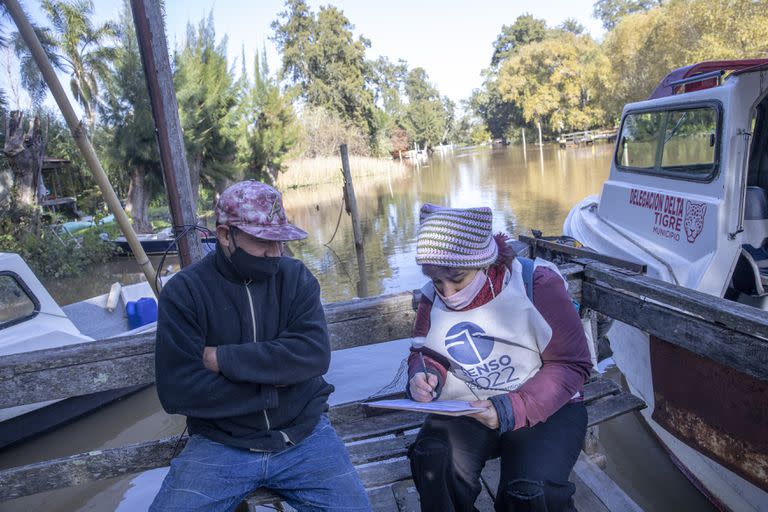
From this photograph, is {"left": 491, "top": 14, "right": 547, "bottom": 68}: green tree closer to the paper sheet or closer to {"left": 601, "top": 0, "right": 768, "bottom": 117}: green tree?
{"left": 601, "top": 0, "right": 768, "bottom": 117}: green tree

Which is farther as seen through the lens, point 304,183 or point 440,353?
point 304,183

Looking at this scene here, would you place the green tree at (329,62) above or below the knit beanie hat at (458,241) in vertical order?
above

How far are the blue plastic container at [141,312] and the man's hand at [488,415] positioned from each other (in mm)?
6965

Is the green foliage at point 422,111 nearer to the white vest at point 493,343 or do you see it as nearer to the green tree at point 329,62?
the green tree at point 329,62

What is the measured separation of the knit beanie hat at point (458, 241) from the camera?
2.12m

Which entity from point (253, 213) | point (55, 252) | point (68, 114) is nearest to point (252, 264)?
point (253, 213)

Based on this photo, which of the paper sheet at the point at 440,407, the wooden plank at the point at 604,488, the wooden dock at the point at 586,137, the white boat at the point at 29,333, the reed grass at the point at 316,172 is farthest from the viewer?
the wooden dock at the point at 586,137

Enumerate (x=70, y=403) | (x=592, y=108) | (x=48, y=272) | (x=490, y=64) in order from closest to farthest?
(x=70, y=403)
(x=48, y=272)
(x=592, y=108)
(x=490, y=64)

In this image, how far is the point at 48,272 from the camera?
1489 centimetres

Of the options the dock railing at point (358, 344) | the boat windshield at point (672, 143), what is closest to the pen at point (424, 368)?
the dock railing at point (358, 344)

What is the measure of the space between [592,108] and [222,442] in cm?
5496

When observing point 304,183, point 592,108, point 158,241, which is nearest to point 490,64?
point 592,108

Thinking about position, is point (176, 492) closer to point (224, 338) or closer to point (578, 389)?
point (224, 338)

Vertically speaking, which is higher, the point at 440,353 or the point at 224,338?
the point at 224,338
